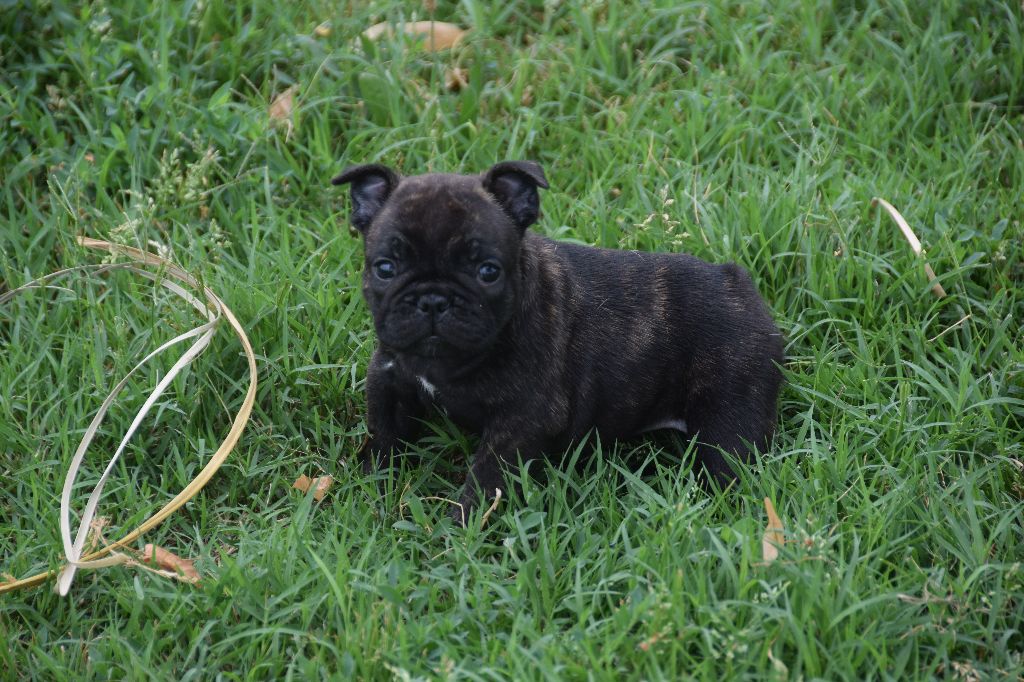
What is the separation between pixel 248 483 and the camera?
5.33 meters

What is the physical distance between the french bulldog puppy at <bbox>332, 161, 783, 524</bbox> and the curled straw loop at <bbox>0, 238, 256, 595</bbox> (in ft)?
2.28

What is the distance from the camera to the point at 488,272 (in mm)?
4750

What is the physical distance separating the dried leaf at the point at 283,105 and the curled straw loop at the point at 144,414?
1.36 metres

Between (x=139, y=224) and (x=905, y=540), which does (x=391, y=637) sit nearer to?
(x=905, y=540)

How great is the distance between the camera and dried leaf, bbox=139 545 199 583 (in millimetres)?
4695

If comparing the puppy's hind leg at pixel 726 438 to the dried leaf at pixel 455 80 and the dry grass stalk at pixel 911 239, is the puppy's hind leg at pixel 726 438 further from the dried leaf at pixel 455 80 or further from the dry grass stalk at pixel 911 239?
the dried leaf at pixel 455 80

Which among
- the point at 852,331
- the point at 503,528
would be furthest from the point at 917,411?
the point at 503,528

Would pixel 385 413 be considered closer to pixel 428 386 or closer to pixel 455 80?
pixel 428 386

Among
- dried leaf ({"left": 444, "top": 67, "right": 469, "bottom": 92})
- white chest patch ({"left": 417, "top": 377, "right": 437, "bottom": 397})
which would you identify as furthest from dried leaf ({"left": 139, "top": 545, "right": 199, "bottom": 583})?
dried leaf ({"left": 444, "top": 67, "right": 469, "bottom": 92})

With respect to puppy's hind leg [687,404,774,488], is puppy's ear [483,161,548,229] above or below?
above

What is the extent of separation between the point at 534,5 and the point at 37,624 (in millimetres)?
5077

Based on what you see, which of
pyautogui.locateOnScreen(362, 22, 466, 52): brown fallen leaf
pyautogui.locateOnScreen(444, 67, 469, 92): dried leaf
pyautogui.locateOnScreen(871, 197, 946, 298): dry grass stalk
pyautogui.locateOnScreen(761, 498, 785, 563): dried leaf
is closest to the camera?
pyautogui.locateOnScreen(761, 498, 785, 563): dried leaf

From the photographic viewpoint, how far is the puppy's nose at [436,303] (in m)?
4.66

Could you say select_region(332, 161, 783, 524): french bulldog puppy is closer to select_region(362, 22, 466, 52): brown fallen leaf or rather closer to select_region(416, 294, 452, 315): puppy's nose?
select_region(416, 294, 452, 315): puppy's nose
